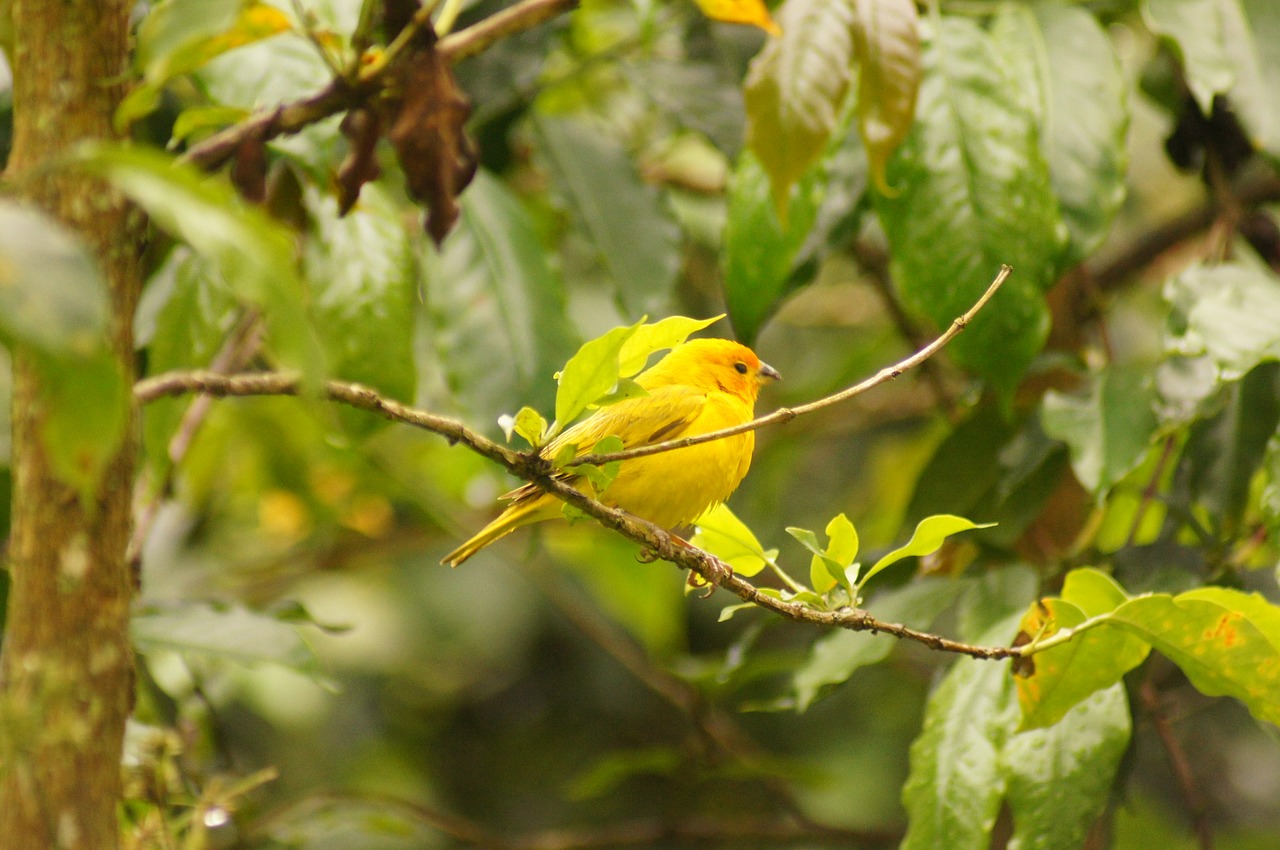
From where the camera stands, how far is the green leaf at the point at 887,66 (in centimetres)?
176

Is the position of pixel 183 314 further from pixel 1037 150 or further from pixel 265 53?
pixel 1037 150

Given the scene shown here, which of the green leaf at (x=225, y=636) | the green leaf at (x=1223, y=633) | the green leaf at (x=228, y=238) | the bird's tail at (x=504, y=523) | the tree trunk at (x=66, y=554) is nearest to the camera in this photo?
the green leaf at (x=228, y=238)

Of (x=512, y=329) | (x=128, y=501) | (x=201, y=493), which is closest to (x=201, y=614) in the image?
(x=512, y=329)

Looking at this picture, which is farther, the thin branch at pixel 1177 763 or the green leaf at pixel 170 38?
the thin branch at pixel 1177 763

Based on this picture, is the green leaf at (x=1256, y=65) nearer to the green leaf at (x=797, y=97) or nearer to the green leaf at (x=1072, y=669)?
the green leaf at (x=797, y=97)

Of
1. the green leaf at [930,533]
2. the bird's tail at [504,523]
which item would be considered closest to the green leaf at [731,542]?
the green leaf at [930,533]

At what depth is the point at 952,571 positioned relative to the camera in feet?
8.12

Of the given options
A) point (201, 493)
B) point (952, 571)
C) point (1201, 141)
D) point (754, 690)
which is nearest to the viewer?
point (952, 571)

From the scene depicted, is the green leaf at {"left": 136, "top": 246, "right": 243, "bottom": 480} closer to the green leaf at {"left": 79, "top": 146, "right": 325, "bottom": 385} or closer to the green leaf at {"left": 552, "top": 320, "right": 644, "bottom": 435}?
the green leaf at {"left": 552, "top": 320, "right": 644, "bottom": 435}

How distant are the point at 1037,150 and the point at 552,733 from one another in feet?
11.1

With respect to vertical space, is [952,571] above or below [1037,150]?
below

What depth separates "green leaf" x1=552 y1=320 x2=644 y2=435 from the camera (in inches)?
54.2

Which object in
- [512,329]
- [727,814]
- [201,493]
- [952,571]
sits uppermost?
[512,329]

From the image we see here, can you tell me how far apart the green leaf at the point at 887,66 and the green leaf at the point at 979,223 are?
0.40m
